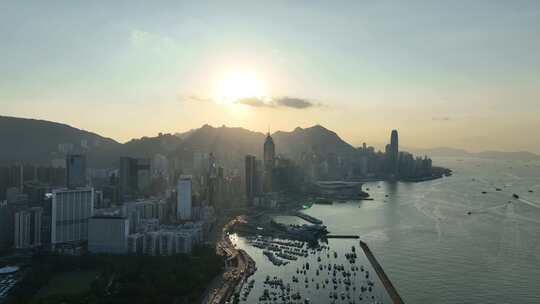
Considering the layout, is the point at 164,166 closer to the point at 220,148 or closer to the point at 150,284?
the point at 220,148

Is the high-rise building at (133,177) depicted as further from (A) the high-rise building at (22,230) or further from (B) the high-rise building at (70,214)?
(A) the high-rise building at (22,230)

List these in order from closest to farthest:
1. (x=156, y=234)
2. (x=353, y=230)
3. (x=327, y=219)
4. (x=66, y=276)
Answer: (x=66, y=276) < (x=156, y=234) < (x=353, y=230) < (x=327, y=219)

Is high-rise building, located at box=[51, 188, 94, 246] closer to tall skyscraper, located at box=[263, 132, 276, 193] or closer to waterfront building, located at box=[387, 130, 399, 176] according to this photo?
tall skyscraper, located at box=[263, 132, 276, 193]

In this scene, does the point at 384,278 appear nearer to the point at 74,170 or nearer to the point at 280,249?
the point at 280,249

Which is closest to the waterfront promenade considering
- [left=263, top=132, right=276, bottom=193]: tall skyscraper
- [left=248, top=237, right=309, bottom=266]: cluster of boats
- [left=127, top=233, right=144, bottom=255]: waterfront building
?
[left=248, top=237, right=309, bottom=266]: cluster of boats

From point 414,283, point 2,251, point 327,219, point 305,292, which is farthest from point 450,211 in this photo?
point 2,251

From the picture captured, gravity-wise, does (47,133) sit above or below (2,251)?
above
